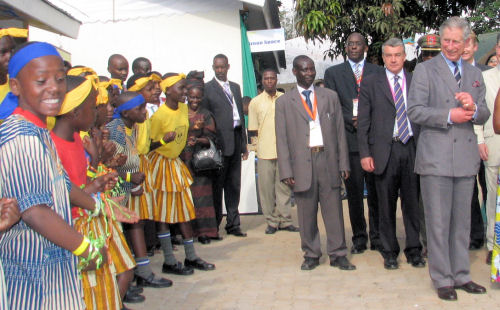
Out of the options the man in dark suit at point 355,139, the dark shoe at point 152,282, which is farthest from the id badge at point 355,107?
the dark shoe at point 152,282

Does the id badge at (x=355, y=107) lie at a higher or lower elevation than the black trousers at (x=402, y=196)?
higher

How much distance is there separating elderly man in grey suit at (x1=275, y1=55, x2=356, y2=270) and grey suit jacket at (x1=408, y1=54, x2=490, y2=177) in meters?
1.15

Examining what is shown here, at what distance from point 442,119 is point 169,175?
110 inches

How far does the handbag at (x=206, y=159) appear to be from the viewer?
290 inches

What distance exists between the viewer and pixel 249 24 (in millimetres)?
13516

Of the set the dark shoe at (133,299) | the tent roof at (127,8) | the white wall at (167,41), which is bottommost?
the dark shoe at (133,299)

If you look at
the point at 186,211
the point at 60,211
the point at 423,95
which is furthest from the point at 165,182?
the point at 60,211

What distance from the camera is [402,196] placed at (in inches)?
243

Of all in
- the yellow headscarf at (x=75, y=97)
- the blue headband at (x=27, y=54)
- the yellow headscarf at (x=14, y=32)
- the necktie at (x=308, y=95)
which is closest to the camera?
the blue headband at (x=27, y=54)

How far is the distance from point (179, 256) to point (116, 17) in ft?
17.5

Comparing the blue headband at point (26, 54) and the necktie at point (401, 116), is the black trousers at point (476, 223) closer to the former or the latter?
the necktie at point (401, 116)

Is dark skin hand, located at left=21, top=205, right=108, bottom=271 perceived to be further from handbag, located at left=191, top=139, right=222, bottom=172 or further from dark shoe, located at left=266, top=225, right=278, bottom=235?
dark shoe, located at left=266, top=225, right=278, bottom=235

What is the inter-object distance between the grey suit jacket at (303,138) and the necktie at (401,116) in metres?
0.61

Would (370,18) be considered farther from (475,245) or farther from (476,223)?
(475,245)
